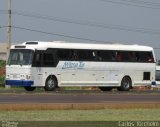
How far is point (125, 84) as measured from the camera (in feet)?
150

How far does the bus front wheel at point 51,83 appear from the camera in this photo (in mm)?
41300

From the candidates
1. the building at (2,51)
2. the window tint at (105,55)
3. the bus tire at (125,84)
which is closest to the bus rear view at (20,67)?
the window tint at (105,55)

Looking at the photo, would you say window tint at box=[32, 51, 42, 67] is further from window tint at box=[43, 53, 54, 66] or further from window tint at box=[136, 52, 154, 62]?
window tint at box=[136, 52, 154, 62]

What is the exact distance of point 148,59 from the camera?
47.3 metres

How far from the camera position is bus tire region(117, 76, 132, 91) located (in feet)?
149

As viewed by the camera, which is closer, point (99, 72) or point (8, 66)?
point (8, 66)

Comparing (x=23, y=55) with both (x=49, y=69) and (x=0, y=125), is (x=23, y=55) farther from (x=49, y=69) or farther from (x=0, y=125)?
(x=0, y=125)

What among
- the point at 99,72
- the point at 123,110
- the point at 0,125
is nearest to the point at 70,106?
the point at 123,110

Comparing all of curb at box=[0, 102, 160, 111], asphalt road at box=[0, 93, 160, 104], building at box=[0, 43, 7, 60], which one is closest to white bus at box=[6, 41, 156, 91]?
asphalt road at box=[0, 93, 160, 104]

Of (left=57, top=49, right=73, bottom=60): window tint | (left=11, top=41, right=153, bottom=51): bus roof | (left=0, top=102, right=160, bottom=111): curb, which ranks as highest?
(left=11, top=41, right=153, bottom=51): bus roof

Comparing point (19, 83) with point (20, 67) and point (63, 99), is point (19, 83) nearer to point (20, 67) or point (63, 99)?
point (20, 67)

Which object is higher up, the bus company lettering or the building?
the building

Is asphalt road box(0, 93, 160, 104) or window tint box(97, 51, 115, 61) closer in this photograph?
asphalt road box(0, 93, 160, 104)

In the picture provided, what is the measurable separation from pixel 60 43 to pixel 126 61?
18.4ft
